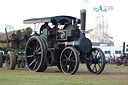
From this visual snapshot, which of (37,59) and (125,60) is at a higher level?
(37,59)

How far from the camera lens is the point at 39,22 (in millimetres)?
15555

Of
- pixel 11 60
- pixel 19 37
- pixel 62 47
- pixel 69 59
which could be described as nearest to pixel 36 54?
pixel 62 47

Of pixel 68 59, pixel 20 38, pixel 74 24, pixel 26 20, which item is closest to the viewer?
pixel 68 59

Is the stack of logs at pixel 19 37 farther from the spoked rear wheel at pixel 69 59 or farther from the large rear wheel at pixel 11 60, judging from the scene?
the spoked rear wheel at pixel 69 59

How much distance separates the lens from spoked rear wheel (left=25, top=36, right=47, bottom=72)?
14.8 metres

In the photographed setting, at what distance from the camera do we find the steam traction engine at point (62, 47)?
1415 centimetres

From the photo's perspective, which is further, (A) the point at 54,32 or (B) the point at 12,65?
(B) the point at 12,65

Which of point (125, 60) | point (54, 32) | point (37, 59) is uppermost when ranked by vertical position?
point (54, 32)

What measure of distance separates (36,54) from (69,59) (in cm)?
214

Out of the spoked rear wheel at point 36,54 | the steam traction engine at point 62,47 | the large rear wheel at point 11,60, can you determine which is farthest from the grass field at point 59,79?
the large rear wheel at point 11,60

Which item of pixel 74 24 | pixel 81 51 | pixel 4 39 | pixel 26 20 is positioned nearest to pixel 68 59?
pixel 81 51

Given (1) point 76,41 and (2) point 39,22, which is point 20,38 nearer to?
(2) point 39,22

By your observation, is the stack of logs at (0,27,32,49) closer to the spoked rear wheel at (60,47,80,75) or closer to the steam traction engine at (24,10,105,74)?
the steam traction engine at (24,10,105,74)

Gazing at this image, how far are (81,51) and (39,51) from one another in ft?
7.27
